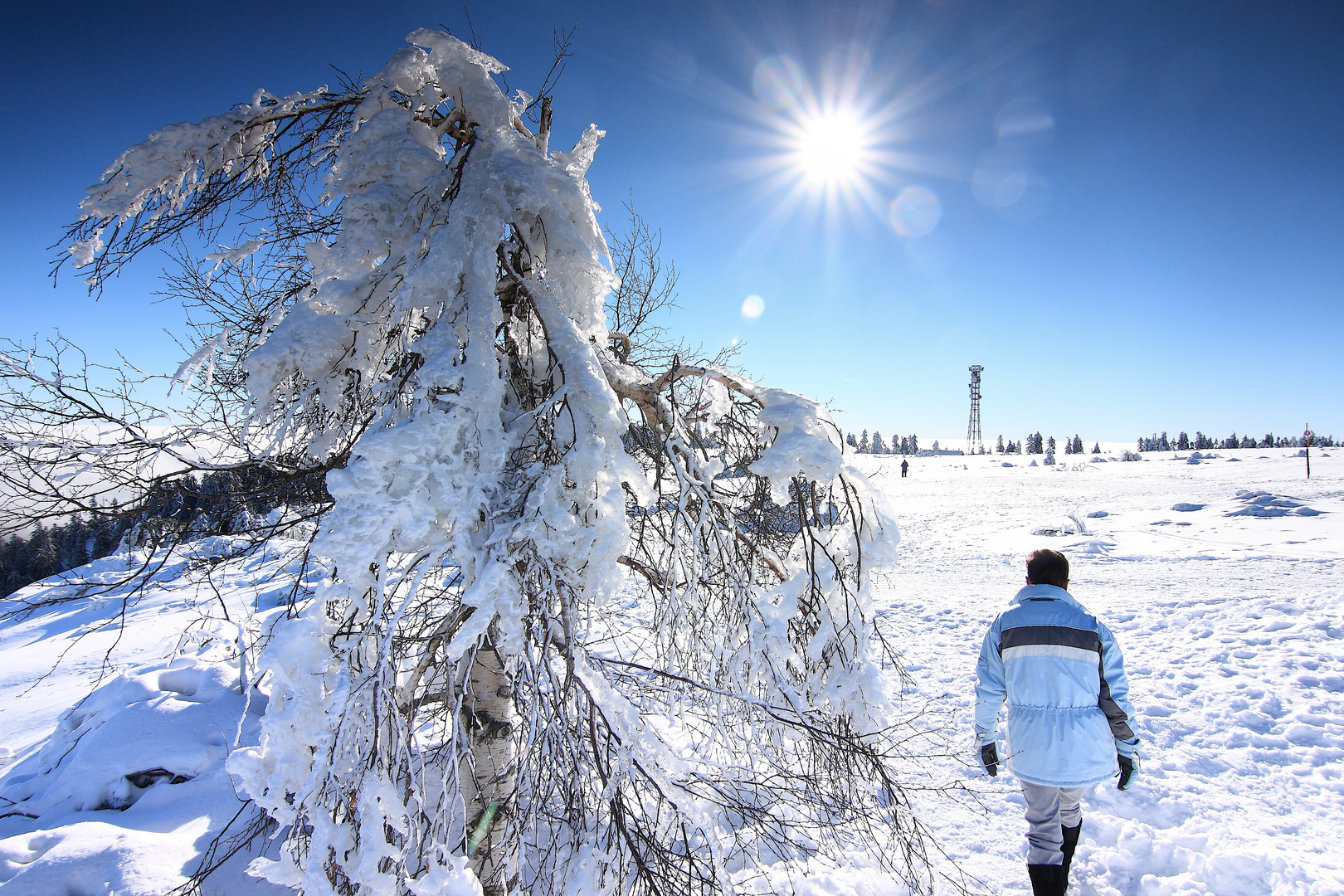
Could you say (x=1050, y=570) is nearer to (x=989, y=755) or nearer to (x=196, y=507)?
(x=989, y=755)

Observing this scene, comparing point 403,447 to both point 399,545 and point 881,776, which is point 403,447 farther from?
point 881,776

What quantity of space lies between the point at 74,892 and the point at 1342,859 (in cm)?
776

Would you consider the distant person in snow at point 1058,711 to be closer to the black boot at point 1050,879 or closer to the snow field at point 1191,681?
the black boot at point 1050,879

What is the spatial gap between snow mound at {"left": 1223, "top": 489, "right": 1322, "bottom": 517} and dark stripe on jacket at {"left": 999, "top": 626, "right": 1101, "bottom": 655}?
17041mm

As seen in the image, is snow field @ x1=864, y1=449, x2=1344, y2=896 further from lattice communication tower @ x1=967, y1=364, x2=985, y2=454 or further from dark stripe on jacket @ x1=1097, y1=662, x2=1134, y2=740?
lattice communication tower @ x1=967, y1=364, x2=985, y2=454

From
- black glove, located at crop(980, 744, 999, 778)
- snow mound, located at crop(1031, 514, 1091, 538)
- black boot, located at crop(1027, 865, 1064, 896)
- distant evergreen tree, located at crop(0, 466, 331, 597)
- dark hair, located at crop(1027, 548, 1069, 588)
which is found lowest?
black boot, located at crop(1027, 865, 1064, 896)

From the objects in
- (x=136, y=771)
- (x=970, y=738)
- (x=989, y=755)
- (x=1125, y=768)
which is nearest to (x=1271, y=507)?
(x=970, y=738)

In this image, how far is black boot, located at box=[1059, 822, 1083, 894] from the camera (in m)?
A: 2.98

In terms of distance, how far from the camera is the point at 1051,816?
296 centimetres

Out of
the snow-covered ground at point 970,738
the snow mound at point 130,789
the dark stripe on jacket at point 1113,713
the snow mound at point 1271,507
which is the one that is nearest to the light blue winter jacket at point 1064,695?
the dark stripe on jacket at point 1113,713

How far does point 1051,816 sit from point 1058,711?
626mm

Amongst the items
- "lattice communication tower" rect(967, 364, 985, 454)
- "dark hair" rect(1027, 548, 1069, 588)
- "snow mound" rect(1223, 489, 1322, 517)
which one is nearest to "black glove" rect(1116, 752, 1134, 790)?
"dark hair" rect(1027, 548, 1069, 588)

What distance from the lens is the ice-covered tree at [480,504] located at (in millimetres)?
1912

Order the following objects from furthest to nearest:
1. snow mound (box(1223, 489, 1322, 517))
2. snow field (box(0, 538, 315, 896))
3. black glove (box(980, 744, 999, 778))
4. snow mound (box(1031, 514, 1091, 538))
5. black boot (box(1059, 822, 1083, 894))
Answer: snow mound (box(1031, 514, 1091, 538))
snow mound (box(1223, 489, 1322, 517))
snow field (box(0, 538, 315, 896))
black glove (box(980, 744, 999, 778))
black boot (box(1059, 822, 1083, 894))
